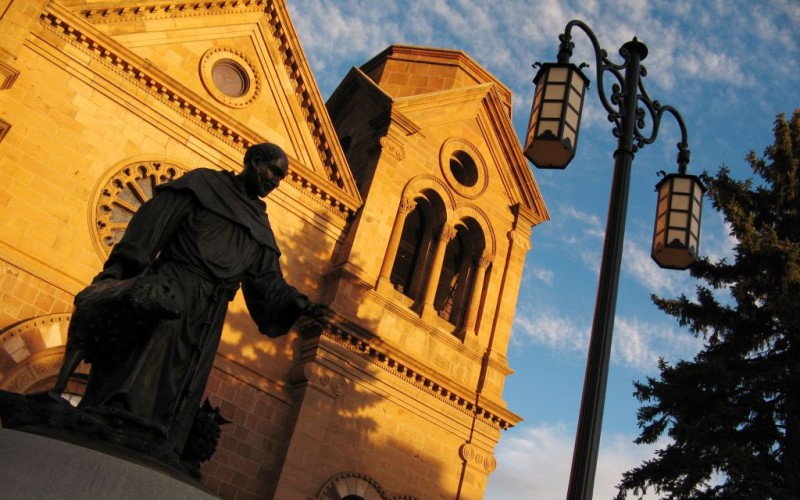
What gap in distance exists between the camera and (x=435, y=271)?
20828 millimetres

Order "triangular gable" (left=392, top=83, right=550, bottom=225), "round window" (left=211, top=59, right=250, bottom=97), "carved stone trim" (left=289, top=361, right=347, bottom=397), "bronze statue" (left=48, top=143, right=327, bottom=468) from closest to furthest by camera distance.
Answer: "bronze statue" (left=48, top=143, right=327, bottom=468), "carved stone trim" (left=289, top=361, right=347, bottom=397), "round window" (left=211, top=59, right=250, bottom=97), "triangular gable" (left=392, top=83, right=550, bottom=225)

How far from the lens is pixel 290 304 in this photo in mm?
5477

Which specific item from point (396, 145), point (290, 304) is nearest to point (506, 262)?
point (396, 145)

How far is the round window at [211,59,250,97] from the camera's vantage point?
1850 centimetres

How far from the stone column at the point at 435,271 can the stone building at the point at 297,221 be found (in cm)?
4

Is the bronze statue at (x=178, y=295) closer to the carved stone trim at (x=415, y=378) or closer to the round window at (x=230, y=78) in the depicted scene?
the carved stone trim at (x=415, y=378)

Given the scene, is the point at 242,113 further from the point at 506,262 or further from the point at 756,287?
the point at 756,287

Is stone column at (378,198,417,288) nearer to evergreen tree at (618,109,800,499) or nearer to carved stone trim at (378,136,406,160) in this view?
carved stone trim at (378,136,406,160)

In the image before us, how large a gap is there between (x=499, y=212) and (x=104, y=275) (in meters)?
18.9

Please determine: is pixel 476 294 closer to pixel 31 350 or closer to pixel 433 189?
pixel 433 189

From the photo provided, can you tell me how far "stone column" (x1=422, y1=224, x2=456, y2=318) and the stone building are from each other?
4 centimetres

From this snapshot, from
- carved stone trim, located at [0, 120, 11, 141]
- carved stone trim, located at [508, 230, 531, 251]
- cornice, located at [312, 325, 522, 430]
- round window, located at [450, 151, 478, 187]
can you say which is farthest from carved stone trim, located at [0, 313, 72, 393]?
carved stone trim, located at [508, 230, 531, 251]

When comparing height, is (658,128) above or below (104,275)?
above

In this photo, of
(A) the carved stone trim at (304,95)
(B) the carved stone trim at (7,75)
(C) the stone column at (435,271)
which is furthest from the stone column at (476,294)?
(B) the carved stone trim at (7,75)
